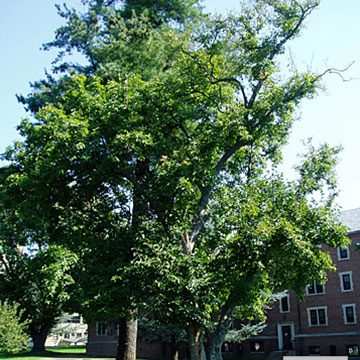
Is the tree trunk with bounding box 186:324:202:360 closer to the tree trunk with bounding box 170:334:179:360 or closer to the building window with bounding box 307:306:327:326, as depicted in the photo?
the tree trunk with bounding box 170:334:179:360

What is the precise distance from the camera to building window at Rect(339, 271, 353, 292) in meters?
36.7

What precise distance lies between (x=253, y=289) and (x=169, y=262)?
3744 mm

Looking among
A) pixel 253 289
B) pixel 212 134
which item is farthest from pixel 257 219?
pixel 212 134

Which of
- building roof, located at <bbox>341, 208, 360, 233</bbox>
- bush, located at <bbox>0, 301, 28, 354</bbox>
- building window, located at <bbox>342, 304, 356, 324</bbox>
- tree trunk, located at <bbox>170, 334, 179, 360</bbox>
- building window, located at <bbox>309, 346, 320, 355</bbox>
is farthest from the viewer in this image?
building roof, located at <bbox>341, 208, 360, 233</bbox>

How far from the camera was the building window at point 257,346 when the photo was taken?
3974 cm

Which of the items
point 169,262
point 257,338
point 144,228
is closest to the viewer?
point 169,262

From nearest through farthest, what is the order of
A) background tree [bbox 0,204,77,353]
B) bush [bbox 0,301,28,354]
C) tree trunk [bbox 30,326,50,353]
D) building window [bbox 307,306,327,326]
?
background tree [bbox 0,204,77,353], bush [bbox 0,301,28,354], building window [bbox 307,306,327,326], tree trunk [bbox 30,326,50,353]

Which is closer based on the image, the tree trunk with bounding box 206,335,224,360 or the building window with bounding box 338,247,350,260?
the tree trunk with bounding box 206,335,224,360

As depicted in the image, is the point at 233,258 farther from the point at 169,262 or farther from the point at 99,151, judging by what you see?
the point at 99,151

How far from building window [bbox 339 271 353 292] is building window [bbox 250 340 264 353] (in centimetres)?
958

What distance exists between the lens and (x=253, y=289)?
617 inches

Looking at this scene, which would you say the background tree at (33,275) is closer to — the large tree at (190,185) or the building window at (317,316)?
the large tree at (190,185)

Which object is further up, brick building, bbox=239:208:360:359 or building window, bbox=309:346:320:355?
brick building, bbox=239:208:360:359

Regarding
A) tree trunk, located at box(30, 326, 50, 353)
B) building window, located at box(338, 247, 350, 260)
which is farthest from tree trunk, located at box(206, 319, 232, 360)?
tree trunk, located at box(30, 326, 50, 353)
